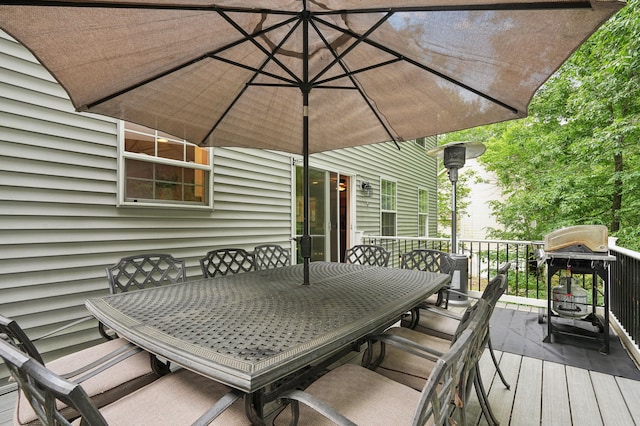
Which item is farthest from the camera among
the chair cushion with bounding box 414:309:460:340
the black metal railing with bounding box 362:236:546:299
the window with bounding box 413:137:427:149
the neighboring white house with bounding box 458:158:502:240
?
the neighboring white house with bounding box 458:158:502:240

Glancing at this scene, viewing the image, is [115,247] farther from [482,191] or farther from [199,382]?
[482,191]

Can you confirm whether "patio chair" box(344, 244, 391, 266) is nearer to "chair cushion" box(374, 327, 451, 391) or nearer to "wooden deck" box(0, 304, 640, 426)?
"wooden deck" box(0, 304, 640, 426)

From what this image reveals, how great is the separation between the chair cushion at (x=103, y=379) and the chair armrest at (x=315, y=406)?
0.84 meters

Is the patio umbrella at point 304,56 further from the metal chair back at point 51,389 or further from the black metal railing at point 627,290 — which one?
the black metal railing at point 627,290

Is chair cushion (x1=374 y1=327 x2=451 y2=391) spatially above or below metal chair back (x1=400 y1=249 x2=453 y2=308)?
below

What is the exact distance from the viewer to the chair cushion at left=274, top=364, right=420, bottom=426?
3.77ft

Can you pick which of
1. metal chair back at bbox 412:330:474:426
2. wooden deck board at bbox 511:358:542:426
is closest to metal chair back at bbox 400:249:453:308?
wooden deck board at bbox 511:358:542:426

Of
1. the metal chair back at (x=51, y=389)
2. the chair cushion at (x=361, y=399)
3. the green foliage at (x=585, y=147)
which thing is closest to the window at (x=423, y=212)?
the green foliage at (x=585, y=147)

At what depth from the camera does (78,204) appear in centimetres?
260

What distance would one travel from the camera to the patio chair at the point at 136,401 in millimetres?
712

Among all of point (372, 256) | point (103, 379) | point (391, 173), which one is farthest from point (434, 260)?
point (391, 173)

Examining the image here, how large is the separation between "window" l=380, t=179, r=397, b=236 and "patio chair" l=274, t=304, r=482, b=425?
6.10 m

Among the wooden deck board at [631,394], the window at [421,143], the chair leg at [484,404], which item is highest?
the window at [421,143]

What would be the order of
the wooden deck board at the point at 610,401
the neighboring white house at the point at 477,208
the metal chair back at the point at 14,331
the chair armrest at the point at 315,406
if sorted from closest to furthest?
1. the chair armrest at the point at 315,406
2. the metal chair back at the point at 14,331
3. the wooden deck board at the point at 610,401
4. the neighboring white house at the point at 477,208
